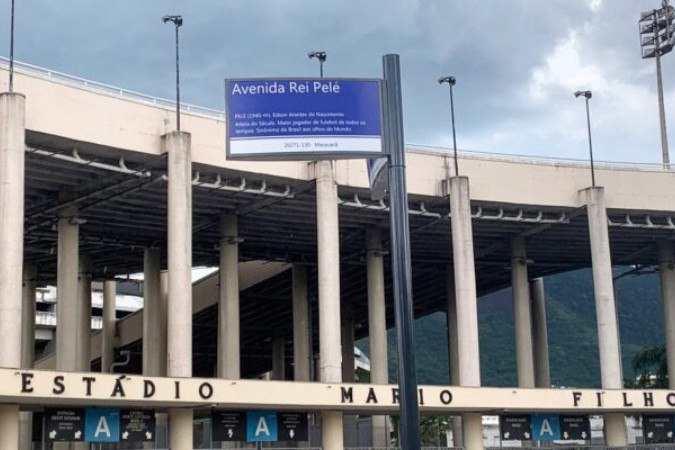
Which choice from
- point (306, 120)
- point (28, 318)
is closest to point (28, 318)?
point (28, 318)

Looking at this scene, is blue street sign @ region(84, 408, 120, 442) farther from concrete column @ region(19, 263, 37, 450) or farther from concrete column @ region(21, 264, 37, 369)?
concrete column @ region(21, 264, 37, 369)

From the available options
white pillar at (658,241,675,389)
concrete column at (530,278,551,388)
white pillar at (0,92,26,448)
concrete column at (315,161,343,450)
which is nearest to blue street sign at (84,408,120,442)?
Answer: white pillar at (0,92,26,448)

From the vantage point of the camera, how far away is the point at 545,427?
5406cm

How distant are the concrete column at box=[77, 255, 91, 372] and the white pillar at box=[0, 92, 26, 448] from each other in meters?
23.9

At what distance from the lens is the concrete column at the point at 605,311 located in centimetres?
5519

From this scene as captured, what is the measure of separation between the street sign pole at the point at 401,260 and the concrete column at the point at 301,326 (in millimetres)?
56157

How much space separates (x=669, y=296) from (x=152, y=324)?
32268mm

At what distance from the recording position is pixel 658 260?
71188 mm

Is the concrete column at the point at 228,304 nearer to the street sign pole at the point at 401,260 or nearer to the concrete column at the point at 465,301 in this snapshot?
the concrete column at the point at 465,301

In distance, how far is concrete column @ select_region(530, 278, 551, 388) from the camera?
264ft

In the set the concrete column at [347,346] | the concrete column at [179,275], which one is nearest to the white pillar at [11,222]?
the concrete column at [179,275]

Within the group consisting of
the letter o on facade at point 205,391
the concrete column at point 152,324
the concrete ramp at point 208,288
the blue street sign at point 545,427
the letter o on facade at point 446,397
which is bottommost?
the blue street sign at point 545,427

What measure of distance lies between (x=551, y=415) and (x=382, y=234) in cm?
1658

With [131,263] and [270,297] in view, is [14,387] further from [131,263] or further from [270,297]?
[270,297]
